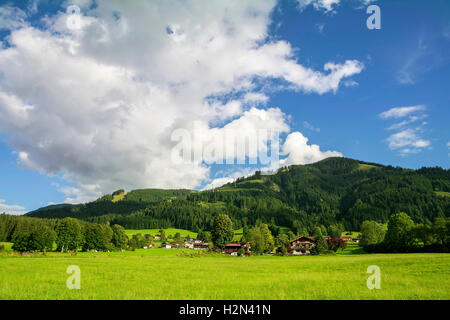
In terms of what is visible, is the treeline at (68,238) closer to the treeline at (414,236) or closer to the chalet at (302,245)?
the chalet at (302,245)

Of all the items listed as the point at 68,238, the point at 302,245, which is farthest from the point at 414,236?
the point at 68,238

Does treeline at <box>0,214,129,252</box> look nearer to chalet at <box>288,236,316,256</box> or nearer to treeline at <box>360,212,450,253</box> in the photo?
chalet at <box>288,236,316,256</box>

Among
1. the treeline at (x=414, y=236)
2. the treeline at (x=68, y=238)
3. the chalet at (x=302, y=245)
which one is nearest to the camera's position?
the treeline at (x=414, y=236)

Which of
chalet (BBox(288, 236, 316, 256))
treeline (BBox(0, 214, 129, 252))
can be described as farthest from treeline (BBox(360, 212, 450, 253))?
treeline (BBox(0, 214, 129, 252))

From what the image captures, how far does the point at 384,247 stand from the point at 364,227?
2984cm

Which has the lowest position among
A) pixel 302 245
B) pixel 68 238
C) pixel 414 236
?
pixel 302 245

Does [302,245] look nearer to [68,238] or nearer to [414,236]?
[414,236]

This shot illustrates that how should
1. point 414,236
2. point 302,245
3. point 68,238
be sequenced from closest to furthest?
point 414,236, point 68,238, point 302,245

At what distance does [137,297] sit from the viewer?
14672 mm

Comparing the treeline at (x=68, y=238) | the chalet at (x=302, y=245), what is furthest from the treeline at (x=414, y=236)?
the treeline at (x=68, y=238)

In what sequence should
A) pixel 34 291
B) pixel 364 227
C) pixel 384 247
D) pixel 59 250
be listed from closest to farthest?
pixel 34 291 < pixel 384 247 < pixel 59 250 < pixel 364 227

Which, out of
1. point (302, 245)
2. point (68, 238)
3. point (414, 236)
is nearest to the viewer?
point (414, 236)
